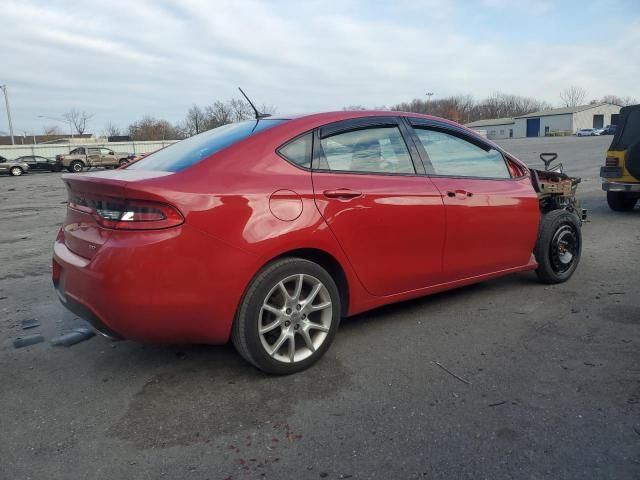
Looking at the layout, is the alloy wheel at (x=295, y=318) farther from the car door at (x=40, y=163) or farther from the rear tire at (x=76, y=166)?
the car door at (x=40, y=163)

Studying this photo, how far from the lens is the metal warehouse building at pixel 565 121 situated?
91.6m

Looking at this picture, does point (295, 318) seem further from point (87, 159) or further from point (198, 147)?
point (87, 159)

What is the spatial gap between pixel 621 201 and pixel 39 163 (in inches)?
1479

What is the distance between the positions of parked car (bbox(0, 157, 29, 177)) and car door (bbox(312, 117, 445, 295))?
37142mm

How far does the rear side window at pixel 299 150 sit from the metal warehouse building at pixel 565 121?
314 feet

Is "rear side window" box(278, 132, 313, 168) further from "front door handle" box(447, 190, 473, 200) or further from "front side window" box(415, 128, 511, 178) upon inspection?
"front door handle" box(447, 190, 473, 200)

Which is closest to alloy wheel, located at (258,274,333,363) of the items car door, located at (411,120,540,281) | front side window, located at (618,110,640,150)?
car door, located at (411,120,540,281)

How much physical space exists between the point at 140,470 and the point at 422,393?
59.6 inches

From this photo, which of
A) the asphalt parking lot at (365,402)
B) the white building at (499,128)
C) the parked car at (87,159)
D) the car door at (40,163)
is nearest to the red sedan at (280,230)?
the asphalt parking lot at (365,402)

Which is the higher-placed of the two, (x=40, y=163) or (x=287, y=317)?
(x=40, y=163)

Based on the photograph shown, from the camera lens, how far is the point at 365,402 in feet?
9.39

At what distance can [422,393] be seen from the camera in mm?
2938

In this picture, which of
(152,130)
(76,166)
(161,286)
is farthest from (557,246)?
(152,130)

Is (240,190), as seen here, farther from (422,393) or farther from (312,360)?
(422,393)
